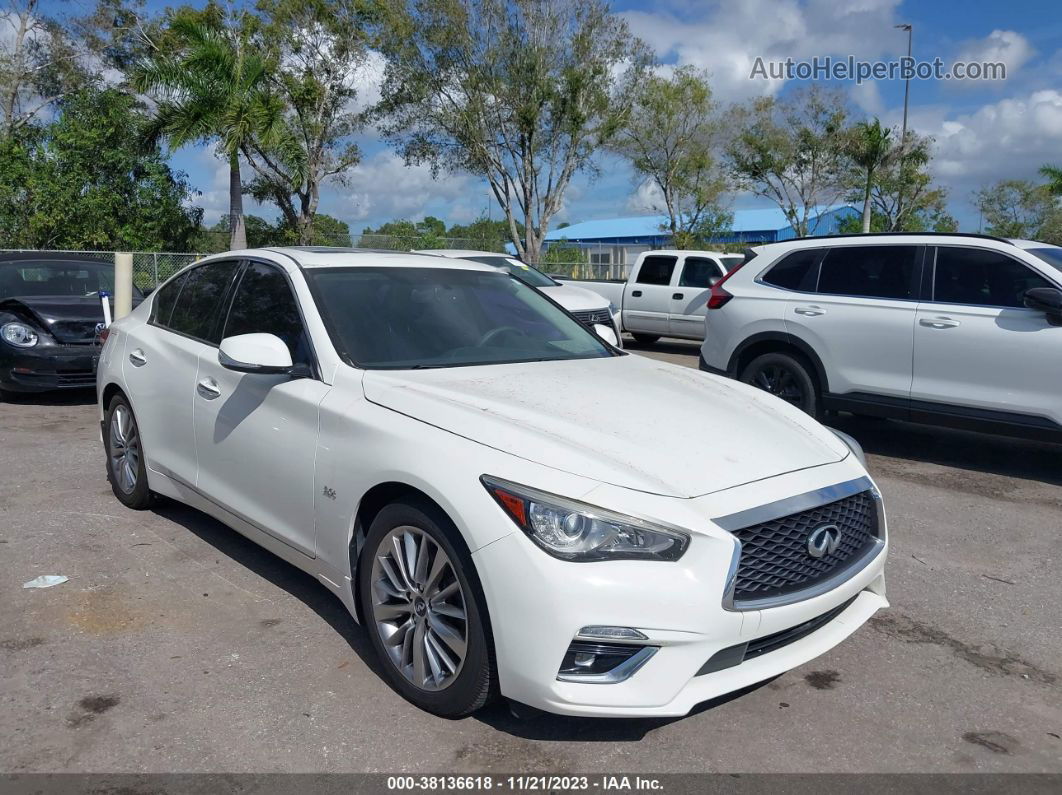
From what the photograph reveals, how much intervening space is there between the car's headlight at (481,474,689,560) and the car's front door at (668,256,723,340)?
12693mm

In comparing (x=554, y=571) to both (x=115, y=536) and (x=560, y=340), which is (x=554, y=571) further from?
(x=115, y=536)

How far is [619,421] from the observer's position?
3365mm

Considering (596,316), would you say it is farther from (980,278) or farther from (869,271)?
(980,278)

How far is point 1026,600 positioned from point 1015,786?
184cm

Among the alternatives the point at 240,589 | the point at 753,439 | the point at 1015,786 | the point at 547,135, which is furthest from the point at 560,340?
the point at 547,135

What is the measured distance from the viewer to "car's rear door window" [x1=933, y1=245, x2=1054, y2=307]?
6.80 meters

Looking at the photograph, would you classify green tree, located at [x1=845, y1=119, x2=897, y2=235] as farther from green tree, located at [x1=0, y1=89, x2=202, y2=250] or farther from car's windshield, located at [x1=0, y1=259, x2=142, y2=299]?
car's windshield, located at [x1=0, y1=259, x2=142, y2=299]

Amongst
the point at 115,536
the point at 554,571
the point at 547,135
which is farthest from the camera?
the point at 547,135

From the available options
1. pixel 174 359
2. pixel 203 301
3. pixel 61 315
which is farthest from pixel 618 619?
pixel 61 315

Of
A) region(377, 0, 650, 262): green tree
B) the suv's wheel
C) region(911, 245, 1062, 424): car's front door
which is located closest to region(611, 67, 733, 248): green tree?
region(377, 0, 650, 262): green tree

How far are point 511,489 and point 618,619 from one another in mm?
512

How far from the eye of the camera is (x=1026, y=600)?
175 inches

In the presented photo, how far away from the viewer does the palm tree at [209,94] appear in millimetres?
22578

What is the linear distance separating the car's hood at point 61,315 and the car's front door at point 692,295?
921cm
